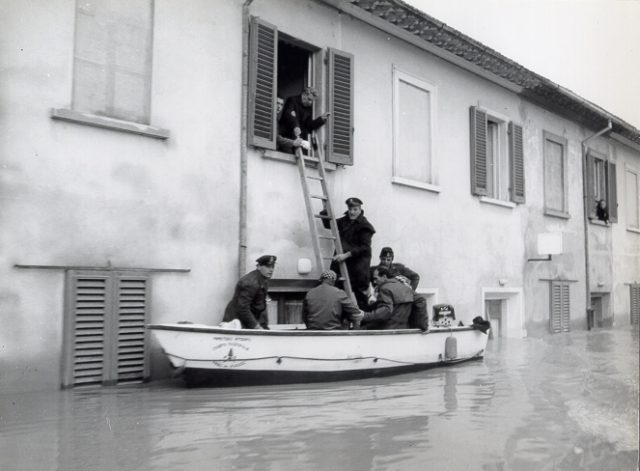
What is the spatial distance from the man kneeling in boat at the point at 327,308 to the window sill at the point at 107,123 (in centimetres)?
253

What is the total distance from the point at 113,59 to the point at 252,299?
3060 mm

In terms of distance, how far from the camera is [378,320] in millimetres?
8633

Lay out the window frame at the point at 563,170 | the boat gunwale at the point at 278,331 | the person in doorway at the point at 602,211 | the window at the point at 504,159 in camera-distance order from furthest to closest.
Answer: the person in doorway at the point at 602,211
the window frame at the point at 563,170
the window at the point at 504,159
the boat gunwale at the point at 278,331

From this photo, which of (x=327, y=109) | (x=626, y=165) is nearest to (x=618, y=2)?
(x=327, y=109)

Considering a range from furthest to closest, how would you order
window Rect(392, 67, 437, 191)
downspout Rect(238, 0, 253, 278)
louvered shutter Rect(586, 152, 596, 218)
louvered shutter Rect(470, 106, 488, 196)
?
louvered shutter Rect(586, 152, 596, 218) < louvered shutter Rect(470, 106, 488, 196) < window Rect(392, 67, 437, 191) < downspout Rect(238, 0, 253, 278)

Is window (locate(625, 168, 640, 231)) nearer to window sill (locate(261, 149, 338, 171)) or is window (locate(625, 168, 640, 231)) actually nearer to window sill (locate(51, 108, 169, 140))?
window sill (locate(261, 149, 338, 171))

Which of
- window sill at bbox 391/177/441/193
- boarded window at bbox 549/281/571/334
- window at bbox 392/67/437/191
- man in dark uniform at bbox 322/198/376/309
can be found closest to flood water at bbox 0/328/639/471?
man in dark uniform at bbox 322/198/376/309

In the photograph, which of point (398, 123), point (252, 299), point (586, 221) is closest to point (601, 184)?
point (586, 221)

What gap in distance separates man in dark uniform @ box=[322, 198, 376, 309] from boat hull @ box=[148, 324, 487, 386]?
1.17 m

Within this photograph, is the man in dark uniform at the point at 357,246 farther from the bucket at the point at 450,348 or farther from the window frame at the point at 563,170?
the window frame at the point at 563,170

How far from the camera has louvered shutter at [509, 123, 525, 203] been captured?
13992 mm

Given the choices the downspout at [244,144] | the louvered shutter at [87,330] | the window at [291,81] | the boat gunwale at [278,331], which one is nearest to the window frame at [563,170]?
the window at [291,81]

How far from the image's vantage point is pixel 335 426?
17.4ft

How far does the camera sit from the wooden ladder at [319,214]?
8.99 meters
